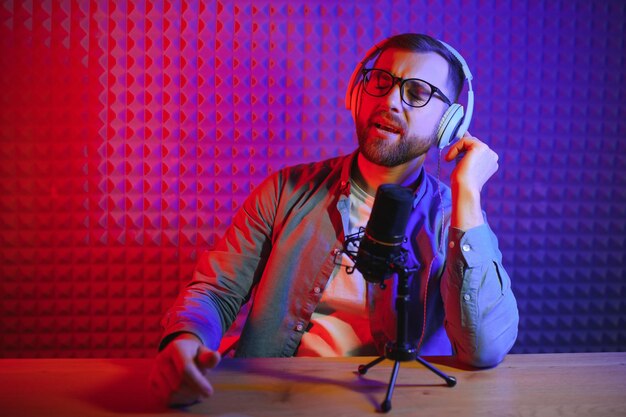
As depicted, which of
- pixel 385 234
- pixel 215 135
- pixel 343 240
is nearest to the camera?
pixel 385 234

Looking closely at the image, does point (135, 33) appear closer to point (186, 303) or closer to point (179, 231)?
point (179, 231)

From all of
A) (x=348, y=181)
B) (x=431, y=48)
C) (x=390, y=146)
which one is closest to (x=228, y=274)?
(x=348, y=181)

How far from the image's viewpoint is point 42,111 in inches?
88.0

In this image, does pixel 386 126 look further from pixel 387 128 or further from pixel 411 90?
pixel 411 90

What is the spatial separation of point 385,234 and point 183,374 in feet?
1.56

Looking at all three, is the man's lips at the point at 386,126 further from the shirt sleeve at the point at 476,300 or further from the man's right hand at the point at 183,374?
the man's right hand at the point at 183,374

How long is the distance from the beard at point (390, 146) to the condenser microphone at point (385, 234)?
0.57 metres

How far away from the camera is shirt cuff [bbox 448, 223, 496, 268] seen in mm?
1215

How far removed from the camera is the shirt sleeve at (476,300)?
1.20 m

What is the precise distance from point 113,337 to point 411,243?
160 centimetres

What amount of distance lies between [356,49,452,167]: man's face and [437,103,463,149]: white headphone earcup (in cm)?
8

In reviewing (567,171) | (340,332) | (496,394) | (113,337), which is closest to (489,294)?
(496,394)

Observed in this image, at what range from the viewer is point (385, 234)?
0.94 m

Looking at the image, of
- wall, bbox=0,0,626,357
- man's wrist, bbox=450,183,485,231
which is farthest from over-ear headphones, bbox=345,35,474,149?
wall, bbox=0,0,626,357
